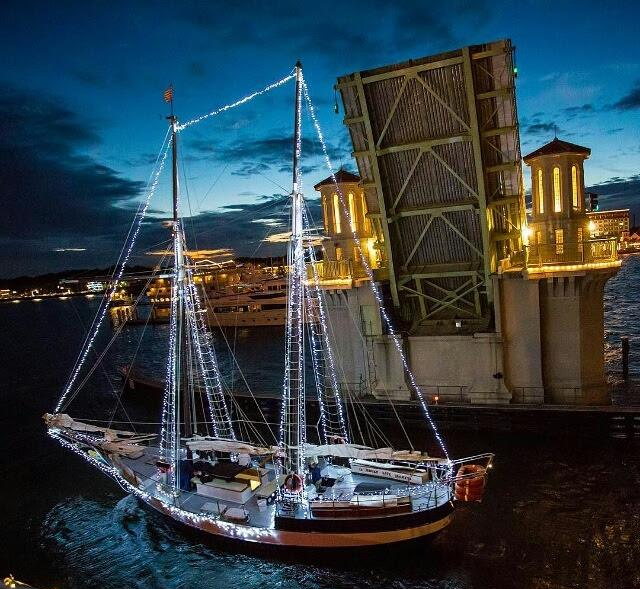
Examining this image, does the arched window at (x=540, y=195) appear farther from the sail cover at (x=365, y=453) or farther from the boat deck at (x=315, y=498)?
the boat deck at (x=315, y=498)

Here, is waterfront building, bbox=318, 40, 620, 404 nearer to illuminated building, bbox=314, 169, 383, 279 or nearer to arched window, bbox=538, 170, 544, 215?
arched window, bbox=538, 170, 544, 215

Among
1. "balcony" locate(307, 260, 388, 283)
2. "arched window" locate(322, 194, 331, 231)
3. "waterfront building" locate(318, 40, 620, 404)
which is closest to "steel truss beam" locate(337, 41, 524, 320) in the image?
"waterfront building" locate(318, 40, 620, 404)

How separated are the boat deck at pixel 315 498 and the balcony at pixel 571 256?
9.09m

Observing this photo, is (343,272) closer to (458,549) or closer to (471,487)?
(471,487)

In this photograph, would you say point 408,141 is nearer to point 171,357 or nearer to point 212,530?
point 171,357

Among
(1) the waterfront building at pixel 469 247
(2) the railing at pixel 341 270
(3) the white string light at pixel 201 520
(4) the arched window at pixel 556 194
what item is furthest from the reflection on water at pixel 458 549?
(2) the railing at pixel 341 270

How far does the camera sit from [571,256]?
18969mm

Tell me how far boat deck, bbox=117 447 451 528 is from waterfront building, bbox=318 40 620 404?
7680 millimetres

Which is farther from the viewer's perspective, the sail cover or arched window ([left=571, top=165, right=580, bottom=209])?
arched window ([left=571, top=165, right=580, bottom=209])

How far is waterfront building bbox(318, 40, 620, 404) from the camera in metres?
17.3

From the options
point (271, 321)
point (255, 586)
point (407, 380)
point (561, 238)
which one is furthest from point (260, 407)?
point (271, 321)

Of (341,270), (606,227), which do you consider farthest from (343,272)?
(606,227)

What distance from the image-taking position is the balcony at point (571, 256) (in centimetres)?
1873

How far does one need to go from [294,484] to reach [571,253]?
12.0m
